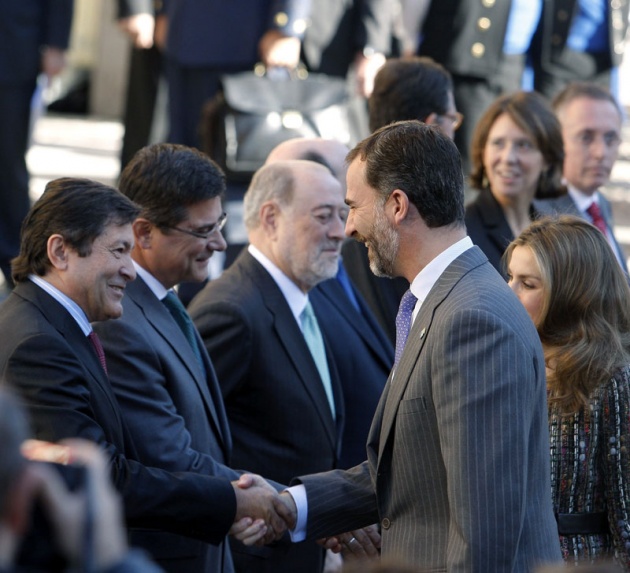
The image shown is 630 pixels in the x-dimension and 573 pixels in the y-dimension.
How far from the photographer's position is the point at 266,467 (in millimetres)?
4418

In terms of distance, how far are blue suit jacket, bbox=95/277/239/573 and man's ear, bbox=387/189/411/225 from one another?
943 millimetres

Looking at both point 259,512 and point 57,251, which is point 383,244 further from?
point 259,512

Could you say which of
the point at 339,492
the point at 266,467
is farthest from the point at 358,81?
the point at 339,492

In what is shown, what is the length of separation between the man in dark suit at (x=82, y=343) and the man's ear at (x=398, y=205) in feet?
2.55

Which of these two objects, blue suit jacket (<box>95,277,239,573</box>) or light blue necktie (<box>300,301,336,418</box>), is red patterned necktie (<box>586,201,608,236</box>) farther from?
blue suit jacket (<box>95,277,239,573</box>)

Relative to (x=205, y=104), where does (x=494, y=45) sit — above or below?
above

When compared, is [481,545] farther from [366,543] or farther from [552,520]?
[366,543]

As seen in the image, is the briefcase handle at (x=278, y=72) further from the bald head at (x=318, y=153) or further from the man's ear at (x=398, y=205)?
the man's ear at (x=398, y=205)

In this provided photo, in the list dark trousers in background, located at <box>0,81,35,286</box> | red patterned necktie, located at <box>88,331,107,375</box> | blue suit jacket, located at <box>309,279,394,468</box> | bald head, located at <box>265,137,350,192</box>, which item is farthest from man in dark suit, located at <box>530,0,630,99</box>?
red patterned necktie, located at <box>88,331,107,375</box>

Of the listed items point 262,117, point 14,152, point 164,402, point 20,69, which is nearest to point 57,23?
point 20,69

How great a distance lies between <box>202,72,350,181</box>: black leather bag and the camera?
6789 millimetres

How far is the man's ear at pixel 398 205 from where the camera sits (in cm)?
322

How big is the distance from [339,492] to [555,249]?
93 cm

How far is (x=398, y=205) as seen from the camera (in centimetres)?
324
